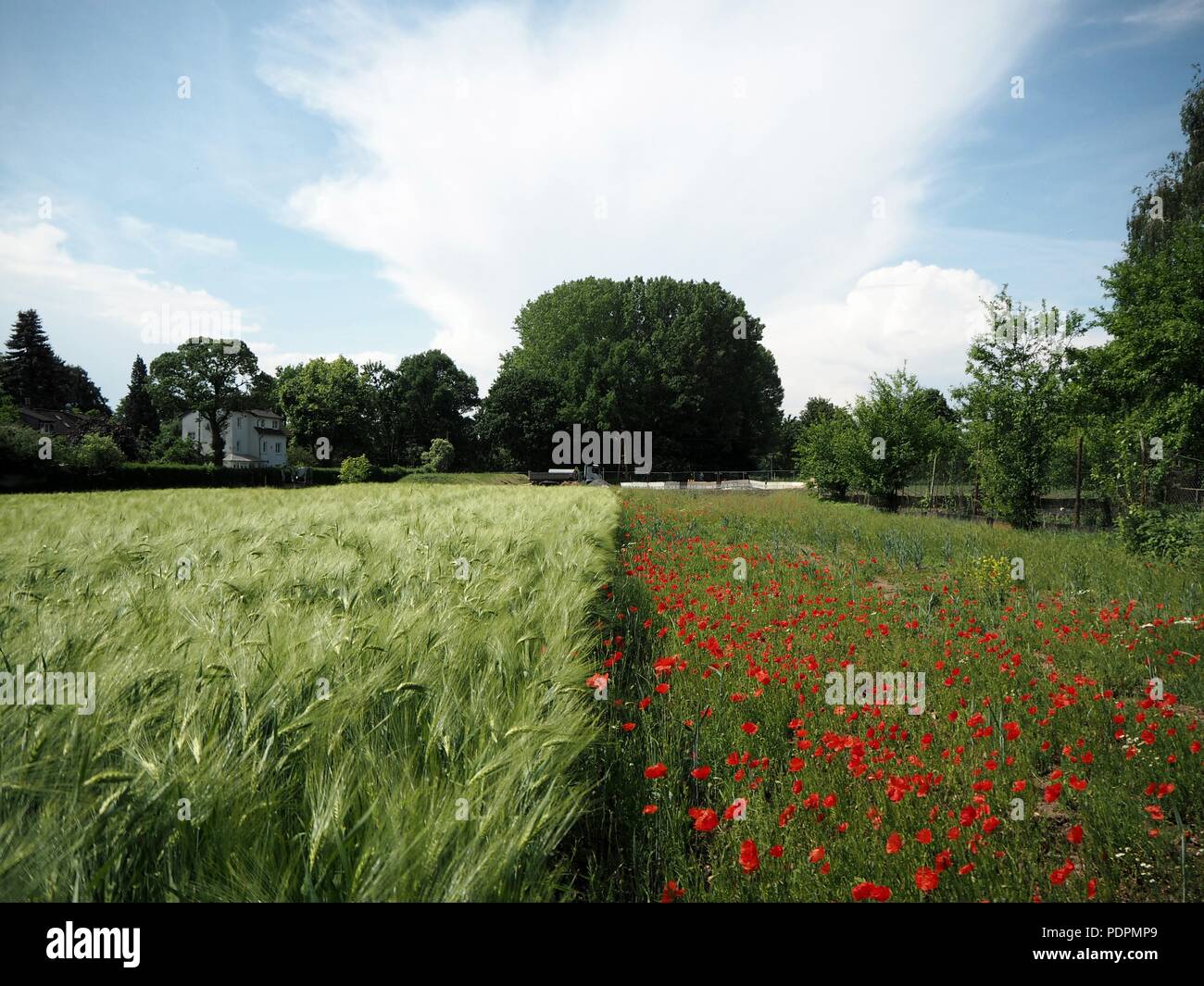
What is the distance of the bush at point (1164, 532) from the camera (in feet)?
24.9

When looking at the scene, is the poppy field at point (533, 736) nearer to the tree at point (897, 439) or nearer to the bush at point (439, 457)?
the tree at point (897, 439)

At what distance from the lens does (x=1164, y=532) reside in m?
8.37

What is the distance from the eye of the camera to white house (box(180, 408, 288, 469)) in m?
67.1

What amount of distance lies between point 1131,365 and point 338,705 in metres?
24.0

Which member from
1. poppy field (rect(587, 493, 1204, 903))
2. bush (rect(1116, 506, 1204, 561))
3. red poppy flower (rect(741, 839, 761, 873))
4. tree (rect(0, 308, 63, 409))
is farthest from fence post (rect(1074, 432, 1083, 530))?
tree (rect(0, 308, 63, 409))

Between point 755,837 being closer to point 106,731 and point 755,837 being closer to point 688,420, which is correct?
point 106,731

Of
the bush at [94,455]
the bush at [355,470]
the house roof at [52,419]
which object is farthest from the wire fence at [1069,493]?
the house roof at [52,419]

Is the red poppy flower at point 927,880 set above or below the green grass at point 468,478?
below

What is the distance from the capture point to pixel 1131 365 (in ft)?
56.3

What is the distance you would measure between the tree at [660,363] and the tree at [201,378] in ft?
88.5

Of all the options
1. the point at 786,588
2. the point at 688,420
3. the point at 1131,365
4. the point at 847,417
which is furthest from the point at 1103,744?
the point at 688,420

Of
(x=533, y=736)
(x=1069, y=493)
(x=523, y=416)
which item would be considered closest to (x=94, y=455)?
(x=533, y=736)

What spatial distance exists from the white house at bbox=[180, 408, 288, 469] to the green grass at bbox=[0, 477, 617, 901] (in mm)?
74669

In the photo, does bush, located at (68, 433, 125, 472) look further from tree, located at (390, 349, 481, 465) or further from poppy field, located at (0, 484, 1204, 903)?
tree, located at (390, 349, 481, 465)
